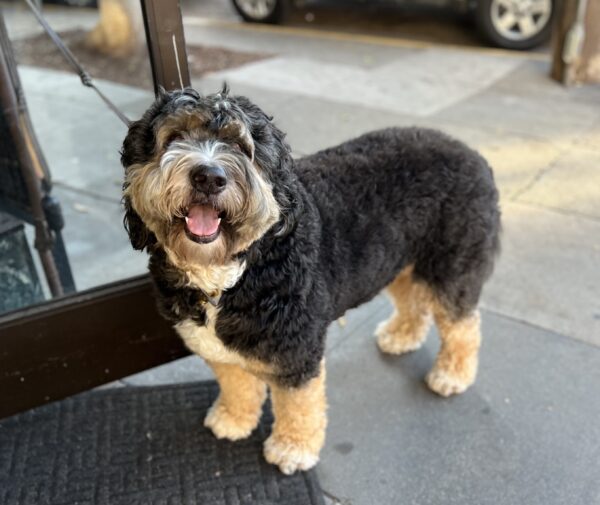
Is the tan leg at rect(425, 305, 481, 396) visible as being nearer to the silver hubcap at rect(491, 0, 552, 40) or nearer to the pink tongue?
the pink tongue

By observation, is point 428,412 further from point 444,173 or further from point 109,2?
point 109,2

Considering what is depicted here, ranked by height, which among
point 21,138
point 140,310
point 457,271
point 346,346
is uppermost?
point 21,138

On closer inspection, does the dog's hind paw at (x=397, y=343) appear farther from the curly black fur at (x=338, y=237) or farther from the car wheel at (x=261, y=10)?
the car wheel at (x=261, y=10)

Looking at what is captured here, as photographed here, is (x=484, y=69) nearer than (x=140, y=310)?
No

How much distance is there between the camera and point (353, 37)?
9711mm

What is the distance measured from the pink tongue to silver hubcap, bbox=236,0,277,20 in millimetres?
9181

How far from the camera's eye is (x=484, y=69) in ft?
25.5

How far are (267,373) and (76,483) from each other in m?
1.02

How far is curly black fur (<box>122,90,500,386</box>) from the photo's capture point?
7.32ft

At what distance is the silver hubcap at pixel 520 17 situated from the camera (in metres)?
7.96

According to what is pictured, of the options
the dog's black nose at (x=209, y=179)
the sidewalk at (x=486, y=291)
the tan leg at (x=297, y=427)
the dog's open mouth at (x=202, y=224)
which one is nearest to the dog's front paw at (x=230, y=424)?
the tan leg at (x=297, y=427)

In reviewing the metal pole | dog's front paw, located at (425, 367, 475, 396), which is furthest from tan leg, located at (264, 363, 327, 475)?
the metal pole

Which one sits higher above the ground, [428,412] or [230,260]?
[230,260]

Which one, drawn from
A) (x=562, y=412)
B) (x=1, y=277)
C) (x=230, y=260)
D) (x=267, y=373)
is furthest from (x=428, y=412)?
(x=1, y=277)
